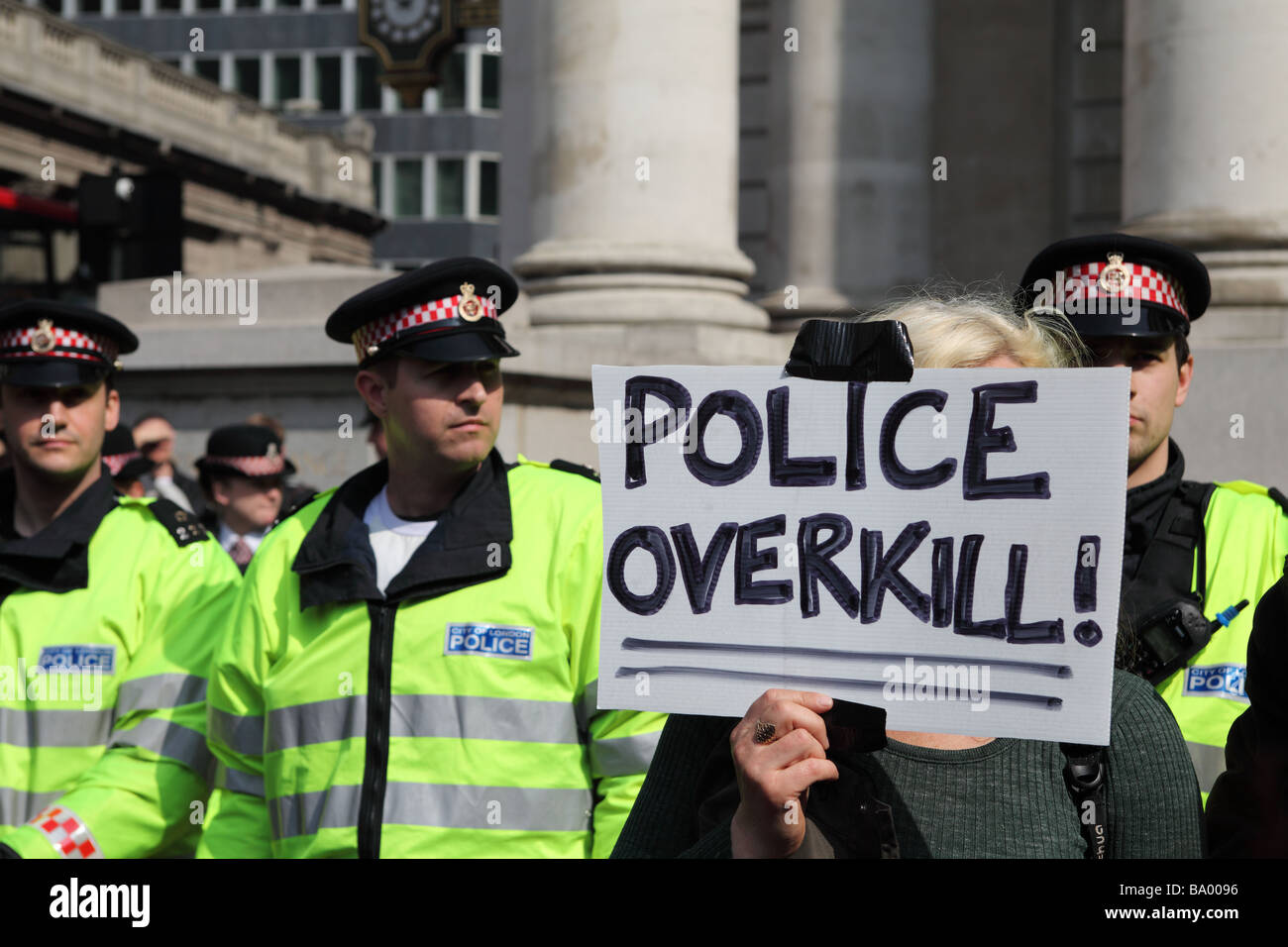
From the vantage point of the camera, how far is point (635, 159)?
9680 millimetres

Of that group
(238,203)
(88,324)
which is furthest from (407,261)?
(88,324)

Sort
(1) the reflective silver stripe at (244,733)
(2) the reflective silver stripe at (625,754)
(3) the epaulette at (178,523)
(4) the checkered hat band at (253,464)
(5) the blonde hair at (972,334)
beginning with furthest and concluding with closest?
1. (4) the checkered hat band at (253,464)
2. (3) the epaulette at (178,523)
3. (1) the reflective silver stripe at (244,733)
4. (2) the reflective silver stripe at (625,754)
5. (5) the blonde hair at (972,334)

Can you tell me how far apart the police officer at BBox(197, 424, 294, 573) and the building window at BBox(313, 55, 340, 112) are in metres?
54.4

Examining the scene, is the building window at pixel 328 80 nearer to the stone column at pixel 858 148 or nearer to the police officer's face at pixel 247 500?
the stone column at pixel 858 148

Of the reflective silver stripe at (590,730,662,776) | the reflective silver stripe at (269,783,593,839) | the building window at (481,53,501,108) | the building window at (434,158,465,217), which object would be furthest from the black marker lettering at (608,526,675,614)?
the building window at (481,53,501,108)

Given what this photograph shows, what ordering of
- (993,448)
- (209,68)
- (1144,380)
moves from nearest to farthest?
(993,448) → (1144,380) → (209,68)

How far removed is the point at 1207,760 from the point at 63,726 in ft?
8.73

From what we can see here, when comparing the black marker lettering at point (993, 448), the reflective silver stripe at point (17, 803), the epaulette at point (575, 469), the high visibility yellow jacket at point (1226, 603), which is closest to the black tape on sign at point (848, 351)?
the black marker lettering at point (993, 448)

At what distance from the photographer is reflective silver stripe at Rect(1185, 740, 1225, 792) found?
3500mm

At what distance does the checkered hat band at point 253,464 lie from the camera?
7.66 meters

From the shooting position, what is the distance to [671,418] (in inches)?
97.9

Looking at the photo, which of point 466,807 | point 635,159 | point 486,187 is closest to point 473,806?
point 466,807

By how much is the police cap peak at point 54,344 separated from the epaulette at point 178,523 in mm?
437

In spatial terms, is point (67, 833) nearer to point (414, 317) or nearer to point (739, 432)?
point (414, 317)
